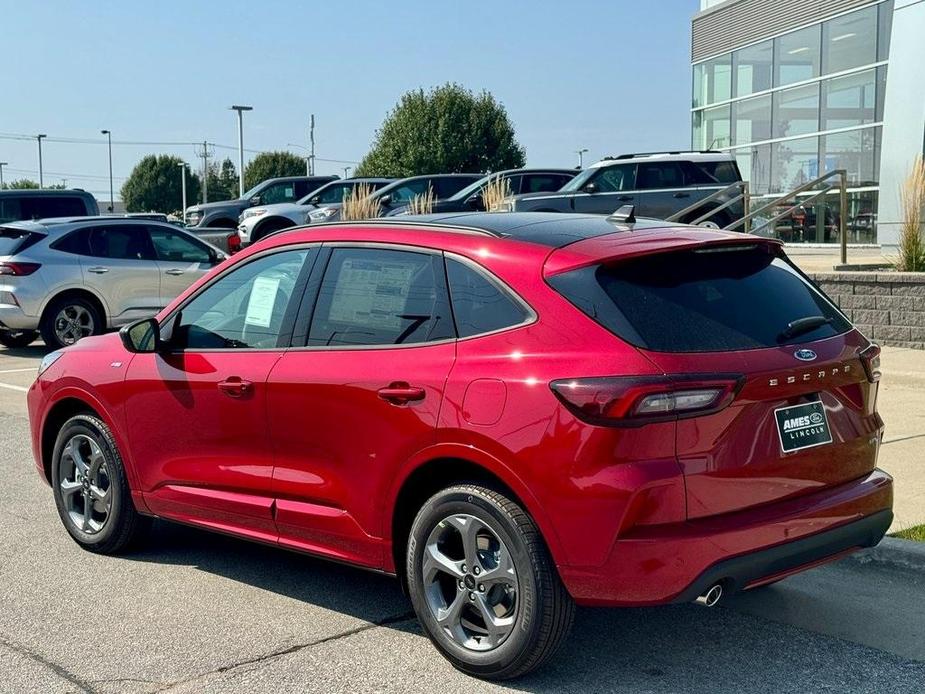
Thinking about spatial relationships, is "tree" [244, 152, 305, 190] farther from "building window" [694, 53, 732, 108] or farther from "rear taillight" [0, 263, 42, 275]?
"rear taillight" [0, 263, 42, 275]

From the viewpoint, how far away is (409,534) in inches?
185

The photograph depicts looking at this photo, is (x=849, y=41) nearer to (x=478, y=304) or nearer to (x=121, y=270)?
(x=121, y=270)

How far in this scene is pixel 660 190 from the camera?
21312 millimetres

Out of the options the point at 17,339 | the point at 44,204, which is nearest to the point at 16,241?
the point at 17,339

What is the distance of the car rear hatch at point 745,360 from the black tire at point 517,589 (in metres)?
0.58

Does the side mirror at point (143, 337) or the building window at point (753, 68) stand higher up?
the building window at point (753, 68)

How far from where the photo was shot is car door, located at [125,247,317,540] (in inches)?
207

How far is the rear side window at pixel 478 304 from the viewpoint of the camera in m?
4.45

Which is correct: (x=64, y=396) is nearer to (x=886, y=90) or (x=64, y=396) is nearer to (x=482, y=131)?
(x=886, y=90)

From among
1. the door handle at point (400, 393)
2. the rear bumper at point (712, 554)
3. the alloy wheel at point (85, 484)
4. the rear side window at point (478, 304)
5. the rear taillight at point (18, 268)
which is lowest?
the alloy wheel at point (85, 484)

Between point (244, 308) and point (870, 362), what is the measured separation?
2.73 m

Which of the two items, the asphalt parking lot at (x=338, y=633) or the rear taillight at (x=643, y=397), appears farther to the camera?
the asphalt parking lot at (x=338, y=633)

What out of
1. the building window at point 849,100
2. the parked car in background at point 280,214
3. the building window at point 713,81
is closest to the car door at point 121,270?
the parked car in background at point 280,214

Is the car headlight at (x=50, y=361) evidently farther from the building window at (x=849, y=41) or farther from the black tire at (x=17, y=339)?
the building window at (x=849, y=41)
